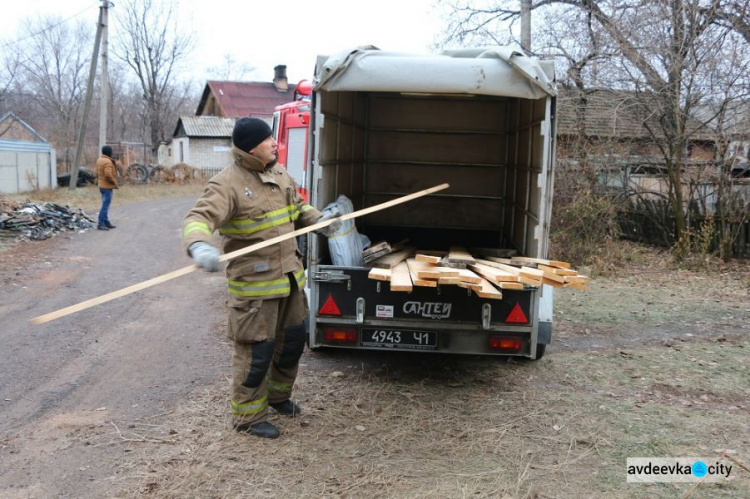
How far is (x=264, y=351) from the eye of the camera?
4.18 m

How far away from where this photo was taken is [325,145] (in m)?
5.73

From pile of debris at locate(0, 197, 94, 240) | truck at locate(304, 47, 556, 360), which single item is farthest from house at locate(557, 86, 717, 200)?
pile of debris at locate(0, 197, 94, 240)

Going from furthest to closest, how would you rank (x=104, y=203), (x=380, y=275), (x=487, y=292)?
(x=104, y=203)
(x=380, y=275)
(x=487, y=292)

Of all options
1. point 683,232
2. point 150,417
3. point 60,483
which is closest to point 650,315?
point 683,232

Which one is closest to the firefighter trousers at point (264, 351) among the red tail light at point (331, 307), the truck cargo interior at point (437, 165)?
the red tail light at point (331, 307)

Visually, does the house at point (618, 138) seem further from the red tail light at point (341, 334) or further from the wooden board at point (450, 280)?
the wooden board at point (450, 280)

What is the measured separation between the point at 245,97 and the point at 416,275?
155 feet

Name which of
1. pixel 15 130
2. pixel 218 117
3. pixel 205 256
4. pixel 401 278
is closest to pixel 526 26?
pixel 401 278

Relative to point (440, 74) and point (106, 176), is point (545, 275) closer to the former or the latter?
point (440, 74)

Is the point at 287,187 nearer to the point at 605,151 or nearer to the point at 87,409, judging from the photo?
the point at 87,409

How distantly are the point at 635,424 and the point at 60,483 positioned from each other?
371 cm

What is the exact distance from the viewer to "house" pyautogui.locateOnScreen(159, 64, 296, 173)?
44.1m

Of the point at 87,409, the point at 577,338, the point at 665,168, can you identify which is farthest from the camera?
the point at 665,168

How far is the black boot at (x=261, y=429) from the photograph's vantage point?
4.28m
